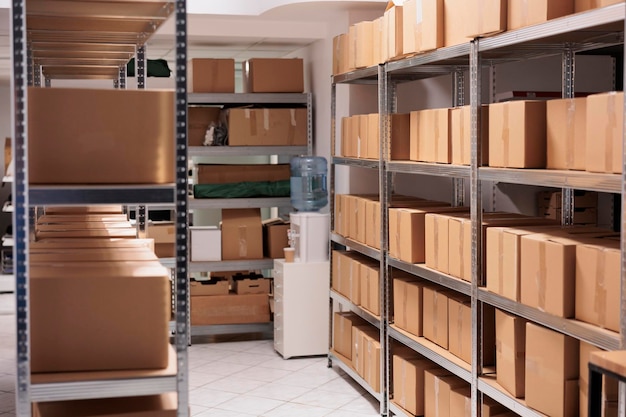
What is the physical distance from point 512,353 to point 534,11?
1511 mm

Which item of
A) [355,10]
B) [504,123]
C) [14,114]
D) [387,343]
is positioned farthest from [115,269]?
[355,10]

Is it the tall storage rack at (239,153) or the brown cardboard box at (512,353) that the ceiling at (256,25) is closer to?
the tall storage rack at (239,153)

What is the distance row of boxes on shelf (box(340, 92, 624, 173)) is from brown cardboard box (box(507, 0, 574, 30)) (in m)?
0.34

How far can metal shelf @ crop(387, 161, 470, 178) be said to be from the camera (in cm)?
451

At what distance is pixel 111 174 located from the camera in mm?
2734

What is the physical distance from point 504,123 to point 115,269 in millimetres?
1994

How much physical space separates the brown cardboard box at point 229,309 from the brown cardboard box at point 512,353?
13.3 feet

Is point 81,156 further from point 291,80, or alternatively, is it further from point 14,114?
point 291,80

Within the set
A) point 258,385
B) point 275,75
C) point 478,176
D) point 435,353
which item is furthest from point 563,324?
point 275,75

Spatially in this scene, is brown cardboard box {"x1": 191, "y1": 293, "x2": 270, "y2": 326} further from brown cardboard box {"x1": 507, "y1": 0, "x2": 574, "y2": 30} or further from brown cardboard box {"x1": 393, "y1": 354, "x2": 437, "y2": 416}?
brown cardboard box {"x1": 507, "y1": 0, "x2": 574, "y2": 30}

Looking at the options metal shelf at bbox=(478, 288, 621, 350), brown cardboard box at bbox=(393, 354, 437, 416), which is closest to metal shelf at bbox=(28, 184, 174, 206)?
metal shelf at bbox=(478, 288, 621, 350)

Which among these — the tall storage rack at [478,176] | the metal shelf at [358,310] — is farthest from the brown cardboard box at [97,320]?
the metal shelf at [358,310]

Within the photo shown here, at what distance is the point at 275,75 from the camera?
789 cm

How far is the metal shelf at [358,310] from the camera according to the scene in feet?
19.1
